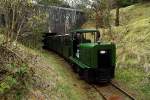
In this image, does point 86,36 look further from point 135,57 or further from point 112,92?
point 112,92

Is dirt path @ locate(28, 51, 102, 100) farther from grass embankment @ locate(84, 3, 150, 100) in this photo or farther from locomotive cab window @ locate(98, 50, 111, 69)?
grass embankment @ locate(84, 3, 150, 100)

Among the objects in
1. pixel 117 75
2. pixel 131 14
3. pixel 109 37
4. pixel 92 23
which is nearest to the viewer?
pixel 117 75

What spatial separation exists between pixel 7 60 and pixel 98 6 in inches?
1263

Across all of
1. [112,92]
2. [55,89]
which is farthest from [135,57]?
[55,89]

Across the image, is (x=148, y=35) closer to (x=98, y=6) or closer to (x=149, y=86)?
(x=149, y=86)

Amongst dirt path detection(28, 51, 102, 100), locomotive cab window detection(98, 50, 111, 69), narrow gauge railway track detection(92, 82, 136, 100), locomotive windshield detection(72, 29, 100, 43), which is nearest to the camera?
dirt path detection(28, 51, 102, 100)

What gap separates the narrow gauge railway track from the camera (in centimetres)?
1611

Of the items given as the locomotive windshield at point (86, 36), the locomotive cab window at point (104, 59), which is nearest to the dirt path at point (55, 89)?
the locomotive cab window at point (104, 59)

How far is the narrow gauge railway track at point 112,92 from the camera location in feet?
52.8

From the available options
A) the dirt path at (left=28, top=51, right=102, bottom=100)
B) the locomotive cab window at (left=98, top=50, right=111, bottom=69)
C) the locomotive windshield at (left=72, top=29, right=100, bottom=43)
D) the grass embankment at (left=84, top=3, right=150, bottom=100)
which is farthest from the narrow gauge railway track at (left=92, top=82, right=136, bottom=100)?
the locomotive windshield at (left=72, top=29, right=100, bottom=43)

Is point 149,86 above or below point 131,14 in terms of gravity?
below

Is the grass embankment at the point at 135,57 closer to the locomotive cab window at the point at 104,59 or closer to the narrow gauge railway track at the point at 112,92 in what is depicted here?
the narrow gauge railway track at the point at 112,92

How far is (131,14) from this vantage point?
4081 cm

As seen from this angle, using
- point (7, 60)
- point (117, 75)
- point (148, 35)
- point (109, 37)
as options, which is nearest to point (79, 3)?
point (109, 37)
